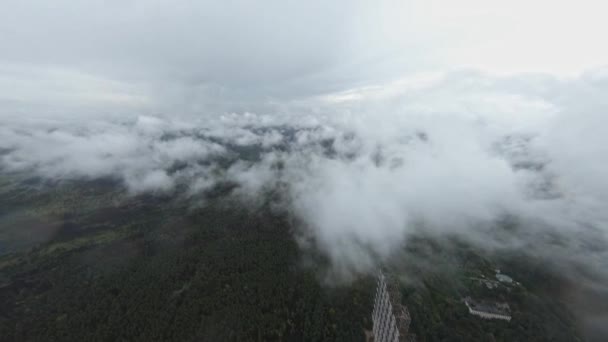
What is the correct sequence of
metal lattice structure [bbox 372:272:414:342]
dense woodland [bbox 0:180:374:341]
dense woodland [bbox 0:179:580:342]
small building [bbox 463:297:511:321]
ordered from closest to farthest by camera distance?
1. metal lattice structure [bbox 372:272:414:342]
2. dense woodland [bbox 0:180:374:341]
3. dense woodland [bbox 0:179:580:342]
4. small building [bbox 463:297:511:321]

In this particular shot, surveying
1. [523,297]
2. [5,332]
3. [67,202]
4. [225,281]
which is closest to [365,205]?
[523,297]

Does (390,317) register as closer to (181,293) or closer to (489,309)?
(489,309)

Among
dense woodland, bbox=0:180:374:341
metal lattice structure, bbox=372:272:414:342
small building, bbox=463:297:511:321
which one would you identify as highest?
metal lattice structure, bbox=372:272:414:342

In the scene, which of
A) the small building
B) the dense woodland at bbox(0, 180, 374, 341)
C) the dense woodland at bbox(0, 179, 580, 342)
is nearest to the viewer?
the dense woodland at bbox(0, 180, 374, 341)

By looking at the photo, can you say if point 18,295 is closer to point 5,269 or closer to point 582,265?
point 5,269

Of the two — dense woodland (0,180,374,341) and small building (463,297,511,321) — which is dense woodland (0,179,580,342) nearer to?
dense woodland (0,180,374,341)

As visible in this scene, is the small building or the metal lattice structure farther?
the small building

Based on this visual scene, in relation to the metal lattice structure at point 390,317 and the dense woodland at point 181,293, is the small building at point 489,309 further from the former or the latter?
the metal lattice structure at point 390,317

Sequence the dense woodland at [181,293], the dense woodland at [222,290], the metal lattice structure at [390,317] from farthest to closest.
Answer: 1. the dense woodland at [222,290]
2. the dense woodland at [181,293]
3. the metal lattice structure at [390,317]

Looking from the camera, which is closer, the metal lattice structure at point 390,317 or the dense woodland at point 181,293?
the metal lattice structure at point 390,317

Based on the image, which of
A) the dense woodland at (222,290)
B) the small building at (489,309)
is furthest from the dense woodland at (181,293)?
the small building at (489,309)

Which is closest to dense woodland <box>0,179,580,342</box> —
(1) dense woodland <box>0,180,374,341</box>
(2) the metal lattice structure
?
(1) dense woodland <box>0,180,374,341</box>
